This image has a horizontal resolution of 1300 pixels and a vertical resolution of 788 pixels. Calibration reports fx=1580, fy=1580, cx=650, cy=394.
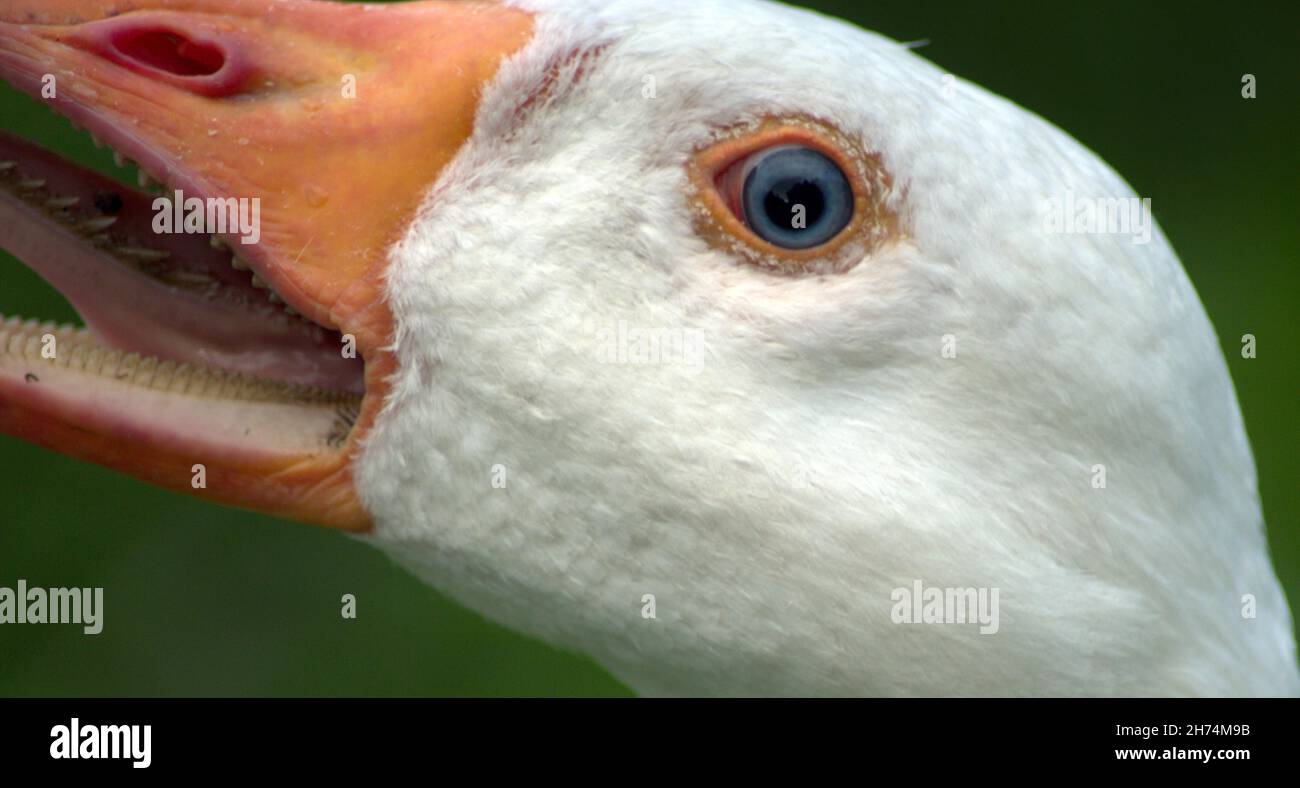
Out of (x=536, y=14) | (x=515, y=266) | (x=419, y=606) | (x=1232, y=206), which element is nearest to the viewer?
(x=515, y=266)

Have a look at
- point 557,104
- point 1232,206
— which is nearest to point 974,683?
point 557,104

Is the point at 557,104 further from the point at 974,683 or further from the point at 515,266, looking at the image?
the point at 974,683
